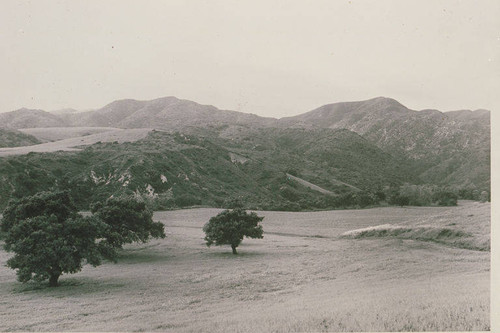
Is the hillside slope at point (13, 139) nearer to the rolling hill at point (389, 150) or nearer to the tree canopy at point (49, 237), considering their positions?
the rolling hill at point (389, 150)

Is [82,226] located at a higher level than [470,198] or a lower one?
lower

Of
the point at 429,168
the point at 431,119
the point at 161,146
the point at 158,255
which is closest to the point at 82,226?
the point at 158,255

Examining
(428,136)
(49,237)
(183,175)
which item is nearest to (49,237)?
(49,237)

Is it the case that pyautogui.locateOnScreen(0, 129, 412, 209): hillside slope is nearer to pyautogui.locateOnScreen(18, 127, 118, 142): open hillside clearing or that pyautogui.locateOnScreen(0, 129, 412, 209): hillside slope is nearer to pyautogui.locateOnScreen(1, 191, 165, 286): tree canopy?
pyautogui.locateOnScreen(1, 191, 165, 286): tree canopy

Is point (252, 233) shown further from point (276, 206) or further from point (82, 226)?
point (82, 226)

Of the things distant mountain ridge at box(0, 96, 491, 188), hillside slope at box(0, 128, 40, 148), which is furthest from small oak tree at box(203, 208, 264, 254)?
hillside slope at box(0, 128, 40, 148)
